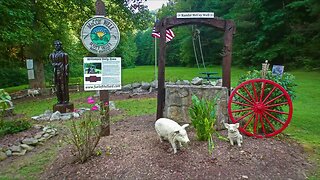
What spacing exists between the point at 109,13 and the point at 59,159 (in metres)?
11.1

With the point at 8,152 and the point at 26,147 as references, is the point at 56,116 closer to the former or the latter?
the point at 26,147

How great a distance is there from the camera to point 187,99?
521cm

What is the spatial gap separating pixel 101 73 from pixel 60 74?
12.3 feet

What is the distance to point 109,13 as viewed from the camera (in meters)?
13.6

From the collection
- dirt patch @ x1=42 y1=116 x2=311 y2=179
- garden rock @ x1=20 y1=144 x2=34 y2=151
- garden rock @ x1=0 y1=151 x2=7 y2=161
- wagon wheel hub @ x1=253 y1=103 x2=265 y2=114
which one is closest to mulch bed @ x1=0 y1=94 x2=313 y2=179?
dirt patch @ x1=42 y1=116 x2=311 y2=179

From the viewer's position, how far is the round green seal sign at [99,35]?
4.22 metres

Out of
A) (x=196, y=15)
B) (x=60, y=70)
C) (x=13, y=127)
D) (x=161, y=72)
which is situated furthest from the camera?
(x=60, y=70)

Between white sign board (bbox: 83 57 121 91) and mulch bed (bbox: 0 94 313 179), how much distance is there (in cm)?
100

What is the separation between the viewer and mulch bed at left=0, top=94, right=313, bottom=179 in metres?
3.22

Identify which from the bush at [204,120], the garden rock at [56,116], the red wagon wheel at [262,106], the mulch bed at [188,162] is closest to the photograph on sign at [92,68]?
the mulch bed at [188,162]

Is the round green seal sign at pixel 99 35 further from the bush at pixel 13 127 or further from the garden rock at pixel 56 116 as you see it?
the garden rock at pixel 56 116

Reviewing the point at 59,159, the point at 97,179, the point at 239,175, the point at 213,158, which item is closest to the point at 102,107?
the point at 59,159

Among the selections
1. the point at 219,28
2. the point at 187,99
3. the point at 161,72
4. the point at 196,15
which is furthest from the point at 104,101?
the point at 219,28

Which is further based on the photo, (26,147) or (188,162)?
(26,147)
